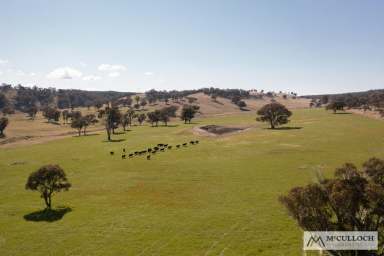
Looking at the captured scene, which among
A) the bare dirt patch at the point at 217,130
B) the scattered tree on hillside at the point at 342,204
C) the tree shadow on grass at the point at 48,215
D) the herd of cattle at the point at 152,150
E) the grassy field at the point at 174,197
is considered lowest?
the tree shadow on grass at the point at 48,215

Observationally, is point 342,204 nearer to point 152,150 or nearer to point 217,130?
point 152,150

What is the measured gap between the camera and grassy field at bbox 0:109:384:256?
1430 inches

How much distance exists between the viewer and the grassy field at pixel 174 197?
36312mm

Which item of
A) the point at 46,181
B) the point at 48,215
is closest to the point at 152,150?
the point at 46,181

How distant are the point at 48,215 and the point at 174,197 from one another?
1788 cm

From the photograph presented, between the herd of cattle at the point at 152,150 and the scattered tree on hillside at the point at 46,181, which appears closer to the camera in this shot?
the scattered tree on hillside at the point at 46,181

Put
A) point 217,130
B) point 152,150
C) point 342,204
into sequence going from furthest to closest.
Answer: point 217,130, point 152,150, point 342,204

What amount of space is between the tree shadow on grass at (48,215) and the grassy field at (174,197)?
99 centimetres

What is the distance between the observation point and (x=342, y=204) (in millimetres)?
23984

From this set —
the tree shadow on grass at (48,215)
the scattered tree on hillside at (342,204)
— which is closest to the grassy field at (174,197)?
the tree shadow on grass at (48,215)

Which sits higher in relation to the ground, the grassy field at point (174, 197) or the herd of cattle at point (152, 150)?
the herd of cattle at point (152, 150)

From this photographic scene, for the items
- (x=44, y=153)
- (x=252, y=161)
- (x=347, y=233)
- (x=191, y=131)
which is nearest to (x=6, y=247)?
(x=347, y=233)

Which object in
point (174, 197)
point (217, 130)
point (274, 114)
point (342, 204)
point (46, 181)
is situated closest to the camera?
point (342, 204)

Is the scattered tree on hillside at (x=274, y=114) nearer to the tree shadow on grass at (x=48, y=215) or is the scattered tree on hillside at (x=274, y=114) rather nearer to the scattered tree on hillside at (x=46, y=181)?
the scattered tree on hillside at (x=46, y=181)
